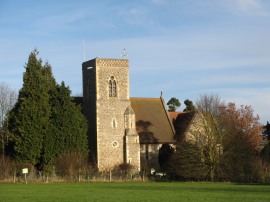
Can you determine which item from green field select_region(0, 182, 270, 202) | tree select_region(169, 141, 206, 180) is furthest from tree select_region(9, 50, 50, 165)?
green field select_region(0, 182, 270, 202)

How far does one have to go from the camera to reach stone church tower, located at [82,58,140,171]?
57500 millimetres

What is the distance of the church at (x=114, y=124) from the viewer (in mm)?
57562

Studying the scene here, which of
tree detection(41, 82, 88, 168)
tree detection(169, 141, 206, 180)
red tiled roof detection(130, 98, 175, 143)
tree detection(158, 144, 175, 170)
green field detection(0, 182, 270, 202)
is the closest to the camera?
green field detection(0, 182, 270, 202)

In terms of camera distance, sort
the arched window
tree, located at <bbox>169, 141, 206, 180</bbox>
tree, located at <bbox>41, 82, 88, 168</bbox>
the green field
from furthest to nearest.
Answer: the arched window → tree, located at <bbox>41, 82, 88, 168</bbox> → tree, located at <bbox>169, 141, 206, 180</bbox> → the green field

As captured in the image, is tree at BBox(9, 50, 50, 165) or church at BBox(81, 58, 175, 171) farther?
church at BBox(81, 58, 175, 171)

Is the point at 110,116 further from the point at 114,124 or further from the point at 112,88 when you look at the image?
the point at 112,88

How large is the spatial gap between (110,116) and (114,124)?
0.96 metres

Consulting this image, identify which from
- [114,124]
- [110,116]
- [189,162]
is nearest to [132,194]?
[189,162]

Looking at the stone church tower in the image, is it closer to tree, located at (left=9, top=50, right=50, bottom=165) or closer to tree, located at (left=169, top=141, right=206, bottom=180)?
tree, located at (left=9, top=50, right=50, bottom=165)

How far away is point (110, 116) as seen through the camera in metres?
58.3

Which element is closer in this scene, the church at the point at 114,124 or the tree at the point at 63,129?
the tree at the point at 63,129

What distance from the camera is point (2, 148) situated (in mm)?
56219

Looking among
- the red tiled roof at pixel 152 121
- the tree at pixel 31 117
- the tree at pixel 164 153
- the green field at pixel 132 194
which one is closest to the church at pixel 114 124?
the red tiled roof at pixel 152 121

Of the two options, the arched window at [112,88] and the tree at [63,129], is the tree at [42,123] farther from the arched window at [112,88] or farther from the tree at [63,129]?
the arched window at [112,88]
